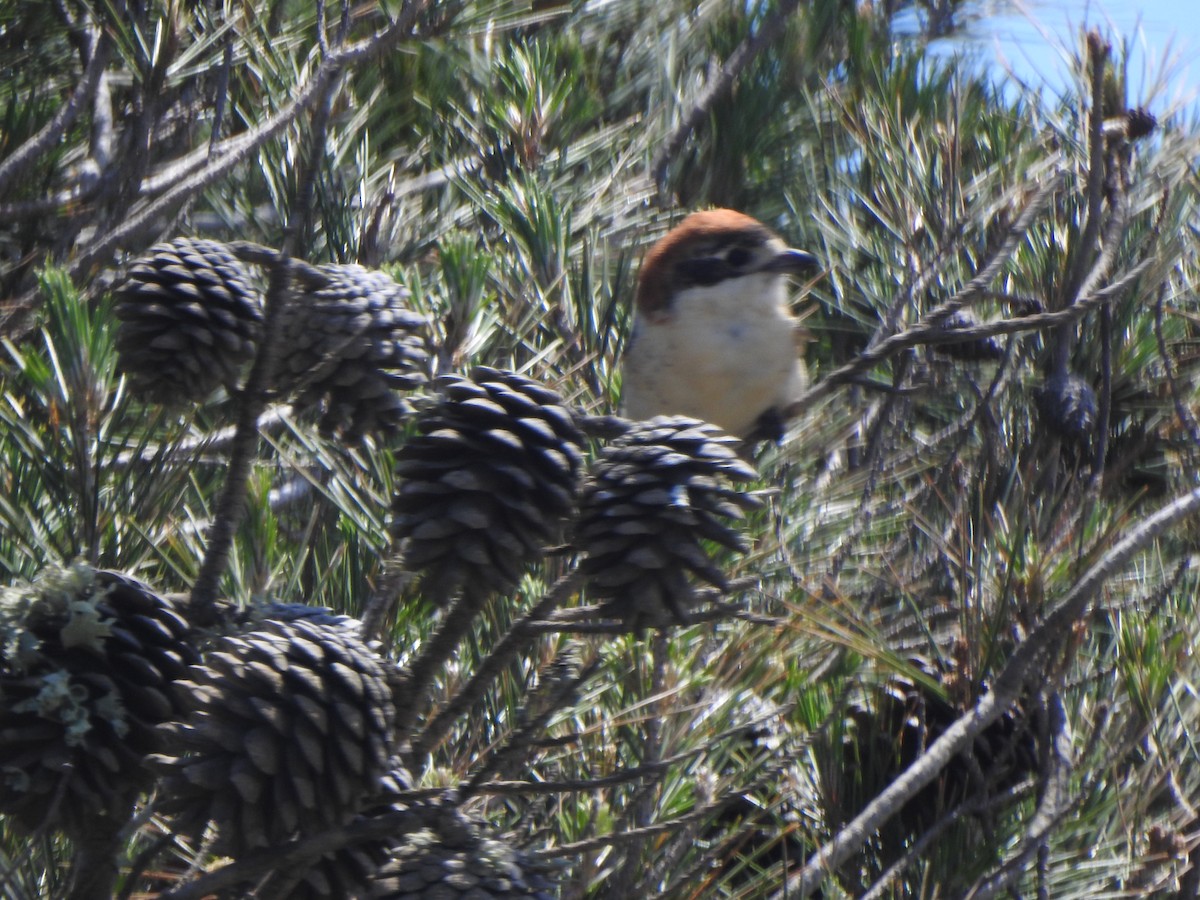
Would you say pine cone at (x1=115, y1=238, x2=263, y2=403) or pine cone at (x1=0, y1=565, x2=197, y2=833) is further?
pine cone at (x1=115, y1=238, x2=263, y2=403)

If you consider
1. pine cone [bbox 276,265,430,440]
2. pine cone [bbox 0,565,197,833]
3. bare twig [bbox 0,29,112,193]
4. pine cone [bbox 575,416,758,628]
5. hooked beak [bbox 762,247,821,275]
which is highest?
bare twig [bbox 0,29,112,193]

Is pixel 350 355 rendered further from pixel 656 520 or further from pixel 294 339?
pixel 656 520

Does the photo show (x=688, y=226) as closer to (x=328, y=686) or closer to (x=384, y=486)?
(x=384, y=486)

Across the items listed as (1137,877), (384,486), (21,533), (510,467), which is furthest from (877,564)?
(21,533)

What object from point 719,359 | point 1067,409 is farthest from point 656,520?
point 1067,409

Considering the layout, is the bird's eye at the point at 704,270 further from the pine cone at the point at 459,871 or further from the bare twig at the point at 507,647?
the pine cone at the point at 459,871

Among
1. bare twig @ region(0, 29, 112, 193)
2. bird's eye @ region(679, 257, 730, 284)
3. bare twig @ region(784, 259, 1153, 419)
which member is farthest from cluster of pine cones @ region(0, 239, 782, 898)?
bare twig @ region(0, 29, 112, 193)

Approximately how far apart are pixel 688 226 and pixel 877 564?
60 centimetres

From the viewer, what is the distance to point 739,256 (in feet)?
6.13

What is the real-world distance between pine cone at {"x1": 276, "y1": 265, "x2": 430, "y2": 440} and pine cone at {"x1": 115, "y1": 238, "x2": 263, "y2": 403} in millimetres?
42

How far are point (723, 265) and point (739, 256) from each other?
1.0 inches

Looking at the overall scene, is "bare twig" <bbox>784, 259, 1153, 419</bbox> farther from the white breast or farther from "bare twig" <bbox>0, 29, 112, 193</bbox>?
"bare twig" <bbox>0, 29, 112, 193</bbox>

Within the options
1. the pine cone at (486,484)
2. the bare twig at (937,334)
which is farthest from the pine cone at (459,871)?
the bare twig at (937,334)

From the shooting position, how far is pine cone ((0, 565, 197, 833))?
92cm
